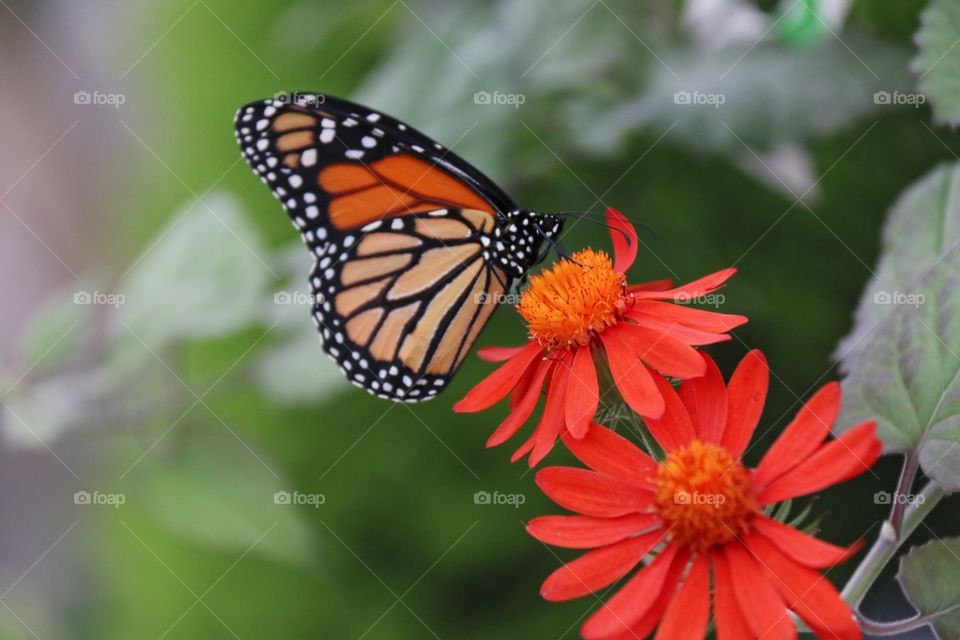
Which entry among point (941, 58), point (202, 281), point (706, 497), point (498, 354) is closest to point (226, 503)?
point (202, 281)

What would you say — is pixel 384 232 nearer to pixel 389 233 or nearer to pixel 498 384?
pixel 389 233

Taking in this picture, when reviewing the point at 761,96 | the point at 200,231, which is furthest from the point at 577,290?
the point at 200,231

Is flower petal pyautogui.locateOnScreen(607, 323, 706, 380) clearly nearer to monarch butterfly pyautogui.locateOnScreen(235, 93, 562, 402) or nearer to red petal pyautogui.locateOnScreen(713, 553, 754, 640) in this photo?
red petal pyautogui.locateOnScreen(713, 553, 754, 640)

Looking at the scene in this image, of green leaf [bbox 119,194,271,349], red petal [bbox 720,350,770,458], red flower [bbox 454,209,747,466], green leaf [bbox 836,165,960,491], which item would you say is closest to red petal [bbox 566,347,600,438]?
red flower [bbox 454,209,747,466]

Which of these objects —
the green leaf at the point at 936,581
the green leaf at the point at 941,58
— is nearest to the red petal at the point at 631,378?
the green leaf at the point at 936,581

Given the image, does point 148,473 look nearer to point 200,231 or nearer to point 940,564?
point 200,231
